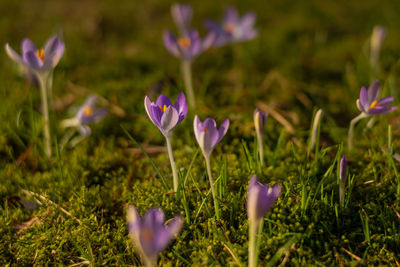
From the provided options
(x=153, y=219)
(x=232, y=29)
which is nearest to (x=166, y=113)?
(x=153, y=219)

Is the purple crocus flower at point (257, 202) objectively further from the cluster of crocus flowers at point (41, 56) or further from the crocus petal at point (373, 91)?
the cluster of crocus flowers at point (41, 56)

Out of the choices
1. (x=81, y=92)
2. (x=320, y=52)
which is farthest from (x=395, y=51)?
(x=81, y=92)

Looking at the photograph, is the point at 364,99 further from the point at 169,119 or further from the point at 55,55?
the point at 55,55

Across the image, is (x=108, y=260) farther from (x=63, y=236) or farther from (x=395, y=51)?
(x=395, y=51)

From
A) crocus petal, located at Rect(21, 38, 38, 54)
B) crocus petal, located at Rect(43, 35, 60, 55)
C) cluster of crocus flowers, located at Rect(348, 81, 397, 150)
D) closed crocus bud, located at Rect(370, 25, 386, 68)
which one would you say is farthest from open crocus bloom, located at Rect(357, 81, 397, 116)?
crocus petal, located at Rect(21, 38, 38, 54)

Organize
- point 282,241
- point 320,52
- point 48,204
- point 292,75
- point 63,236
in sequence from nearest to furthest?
point 282,241
point 63,236
point 48,204
point 292,75
point 320,52

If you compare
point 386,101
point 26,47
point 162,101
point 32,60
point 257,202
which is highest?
point 26,47

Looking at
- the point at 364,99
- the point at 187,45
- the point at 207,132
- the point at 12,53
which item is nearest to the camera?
the point at 207,132
